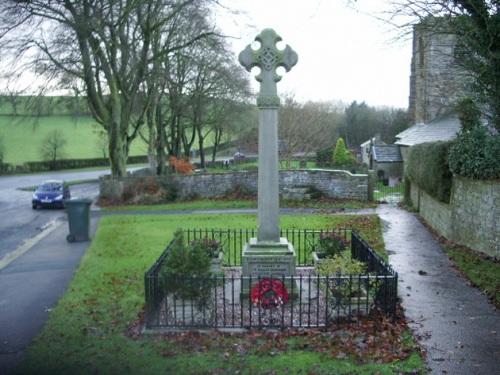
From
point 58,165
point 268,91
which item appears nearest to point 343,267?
point 268,91

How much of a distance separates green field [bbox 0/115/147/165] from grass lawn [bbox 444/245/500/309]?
46.6 m

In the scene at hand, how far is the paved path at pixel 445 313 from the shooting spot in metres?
6.93

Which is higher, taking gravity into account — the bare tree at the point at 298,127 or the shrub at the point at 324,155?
the bare tree at the point at 298,127

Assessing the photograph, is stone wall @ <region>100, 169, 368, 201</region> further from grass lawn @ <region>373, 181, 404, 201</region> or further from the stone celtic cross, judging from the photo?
the stone celtic cross

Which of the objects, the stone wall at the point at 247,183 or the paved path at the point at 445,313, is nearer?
the paved path at the point at 445,313

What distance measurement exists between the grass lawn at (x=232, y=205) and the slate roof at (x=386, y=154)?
53.8ft

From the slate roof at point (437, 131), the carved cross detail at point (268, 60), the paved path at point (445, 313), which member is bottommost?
the paved path at point (445, 313)

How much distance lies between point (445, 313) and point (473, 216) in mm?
5418

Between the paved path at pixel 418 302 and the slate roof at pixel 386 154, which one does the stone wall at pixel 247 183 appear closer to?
the paved path at pixel 418 302

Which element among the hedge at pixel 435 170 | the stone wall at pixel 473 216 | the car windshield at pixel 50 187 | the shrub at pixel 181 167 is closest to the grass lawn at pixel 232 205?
the car windshield at pixel 50 187

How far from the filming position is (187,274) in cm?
879

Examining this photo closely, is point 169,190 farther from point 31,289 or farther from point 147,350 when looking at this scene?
point 147,350

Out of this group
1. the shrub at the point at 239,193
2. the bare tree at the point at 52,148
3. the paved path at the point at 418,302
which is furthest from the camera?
the bare tree at the point at 52,148

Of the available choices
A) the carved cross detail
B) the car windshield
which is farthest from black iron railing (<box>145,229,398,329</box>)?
the car windshield
